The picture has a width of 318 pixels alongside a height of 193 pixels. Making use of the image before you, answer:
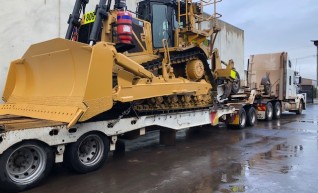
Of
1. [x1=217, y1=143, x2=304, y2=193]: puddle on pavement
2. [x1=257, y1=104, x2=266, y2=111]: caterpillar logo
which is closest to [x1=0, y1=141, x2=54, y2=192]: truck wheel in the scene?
[x1=217, y1=143, x2=304, y2=193]: puddle on pavement

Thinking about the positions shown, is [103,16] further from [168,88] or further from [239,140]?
[239,140]

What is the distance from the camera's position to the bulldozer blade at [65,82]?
5.45 meters

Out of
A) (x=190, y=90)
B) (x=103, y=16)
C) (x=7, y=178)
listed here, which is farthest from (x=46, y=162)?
(x=190, y=90)

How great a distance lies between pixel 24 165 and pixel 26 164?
33 mm

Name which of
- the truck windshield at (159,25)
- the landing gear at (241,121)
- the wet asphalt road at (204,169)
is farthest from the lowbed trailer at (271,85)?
the truck windshield at (159,25)

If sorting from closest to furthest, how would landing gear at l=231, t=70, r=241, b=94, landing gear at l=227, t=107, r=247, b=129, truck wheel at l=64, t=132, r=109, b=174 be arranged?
1. truck wheel at l=64, t=132, r=109, b=174
2. landing gear at l=231, t=70, r=241, b=94
3. landing gear at l=227, t=107, r=247, b=129

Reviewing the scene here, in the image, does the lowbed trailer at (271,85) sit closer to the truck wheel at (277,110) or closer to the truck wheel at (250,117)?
the truck wheel at (277,110)

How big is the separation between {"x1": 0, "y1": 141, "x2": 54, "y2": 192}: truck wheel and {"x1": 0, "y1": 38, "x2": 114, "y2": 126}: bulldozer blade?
0.64m

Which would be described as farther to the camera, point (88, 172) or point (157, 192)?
point (88, 172)

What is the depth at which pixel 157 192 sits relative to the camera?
15.2 feet

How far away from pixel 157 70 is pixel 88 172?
3238 mm

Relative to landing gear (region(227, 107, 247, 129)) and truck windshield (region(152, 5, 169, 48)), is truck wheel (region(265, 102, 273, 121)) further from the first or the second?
truck windshield (region(152, 5, 169, 48))

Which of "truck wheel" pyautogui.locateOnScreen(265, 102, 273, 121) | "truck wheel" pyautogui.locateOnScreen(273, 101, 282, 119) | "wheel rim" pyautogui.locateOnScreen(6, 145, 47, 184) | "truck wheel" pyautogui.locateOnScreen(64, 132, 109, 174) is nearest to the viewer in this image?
"wheel rim" pyautogui.locateOnScreen(6, 145, 47, 184)

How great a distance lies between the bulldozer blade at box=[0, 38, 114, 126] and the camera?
5.45 m
